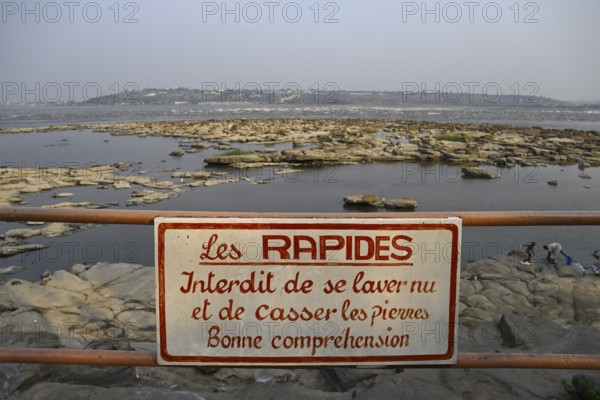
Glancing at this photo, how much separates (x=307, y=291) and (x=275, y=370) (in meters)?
1.75

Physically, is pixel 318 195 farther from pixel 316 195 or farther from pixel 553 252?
pixel 553 252

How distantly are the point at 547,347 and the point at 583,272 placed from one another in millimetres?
3806

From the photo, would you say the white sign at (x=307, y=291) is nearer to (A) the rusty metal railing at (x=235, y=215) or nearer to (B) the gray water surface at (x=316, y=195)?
(A) the rusty metal railing at (x=235, y=215)

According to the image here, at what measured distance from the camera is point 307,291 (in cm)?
217

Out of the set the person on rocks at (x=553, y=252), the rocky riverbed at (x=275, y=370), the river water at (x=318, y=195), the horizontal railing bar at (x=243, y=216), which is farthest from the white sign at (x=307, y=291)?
the person on rocks at (x=553, y=252)

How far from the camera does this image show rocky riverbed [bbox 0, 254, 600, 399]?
2.95 m

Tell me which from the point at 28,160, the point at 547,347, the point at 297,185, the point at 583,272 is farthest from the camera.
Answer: the point at 28,160

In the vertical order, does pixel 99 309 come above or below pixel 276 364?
below

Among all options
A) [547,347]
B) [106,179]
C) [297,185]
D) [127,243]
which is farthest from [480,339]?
[106,179]

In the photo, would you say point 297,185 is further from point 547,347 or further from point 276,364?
point 276,364

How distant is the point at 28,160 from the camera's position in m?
19.9

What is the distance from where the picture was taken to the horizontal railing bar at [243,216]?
82.0 inches

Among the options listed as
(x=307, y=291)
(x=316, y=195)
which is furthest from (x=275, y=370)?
(x=316, y=195)

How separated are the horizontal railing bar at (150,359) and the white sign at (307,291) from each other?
0.38 feet
